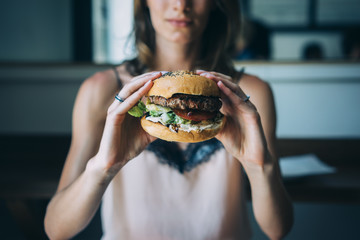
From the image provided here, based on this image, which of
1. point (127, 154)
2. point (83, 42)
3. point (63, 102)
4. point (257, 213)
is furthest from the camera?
point (83, 42)

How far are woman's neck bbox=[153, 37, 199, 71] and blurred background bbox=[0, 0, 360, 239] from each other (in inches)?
9.3

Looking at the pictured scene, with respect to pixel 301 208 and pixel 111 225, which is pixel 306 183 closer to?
pixel 301 208

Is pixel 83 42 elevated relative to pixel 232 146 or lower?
lower

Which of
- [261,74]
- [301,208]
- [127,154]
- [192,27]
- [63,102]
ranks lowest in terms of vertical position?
[301,208]

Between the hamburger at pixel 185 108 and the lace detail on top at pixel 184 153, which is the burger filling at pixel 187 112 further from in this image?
the lace detail on top at pixel 184 153

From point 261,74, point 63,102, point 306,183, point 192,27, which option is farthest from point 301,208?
point 63,102

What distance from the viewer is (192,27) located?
1.20 m

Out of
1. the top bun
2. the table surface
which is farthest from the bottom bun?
the table surface

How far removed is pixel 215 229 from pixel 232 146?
49 cm

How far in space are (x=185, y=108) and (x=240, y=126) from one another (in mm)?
198

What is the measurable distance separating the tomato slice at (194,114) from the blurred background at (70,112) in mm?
499

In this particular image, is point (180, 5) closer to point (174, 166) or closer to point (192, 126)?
point (192, 126)

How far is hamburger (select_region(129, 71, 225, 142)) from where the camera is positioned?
1.01 meters

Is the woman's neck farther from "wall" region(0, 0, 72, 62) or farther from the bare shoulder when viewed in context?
"wall" region(0, 0, 72, 62)
